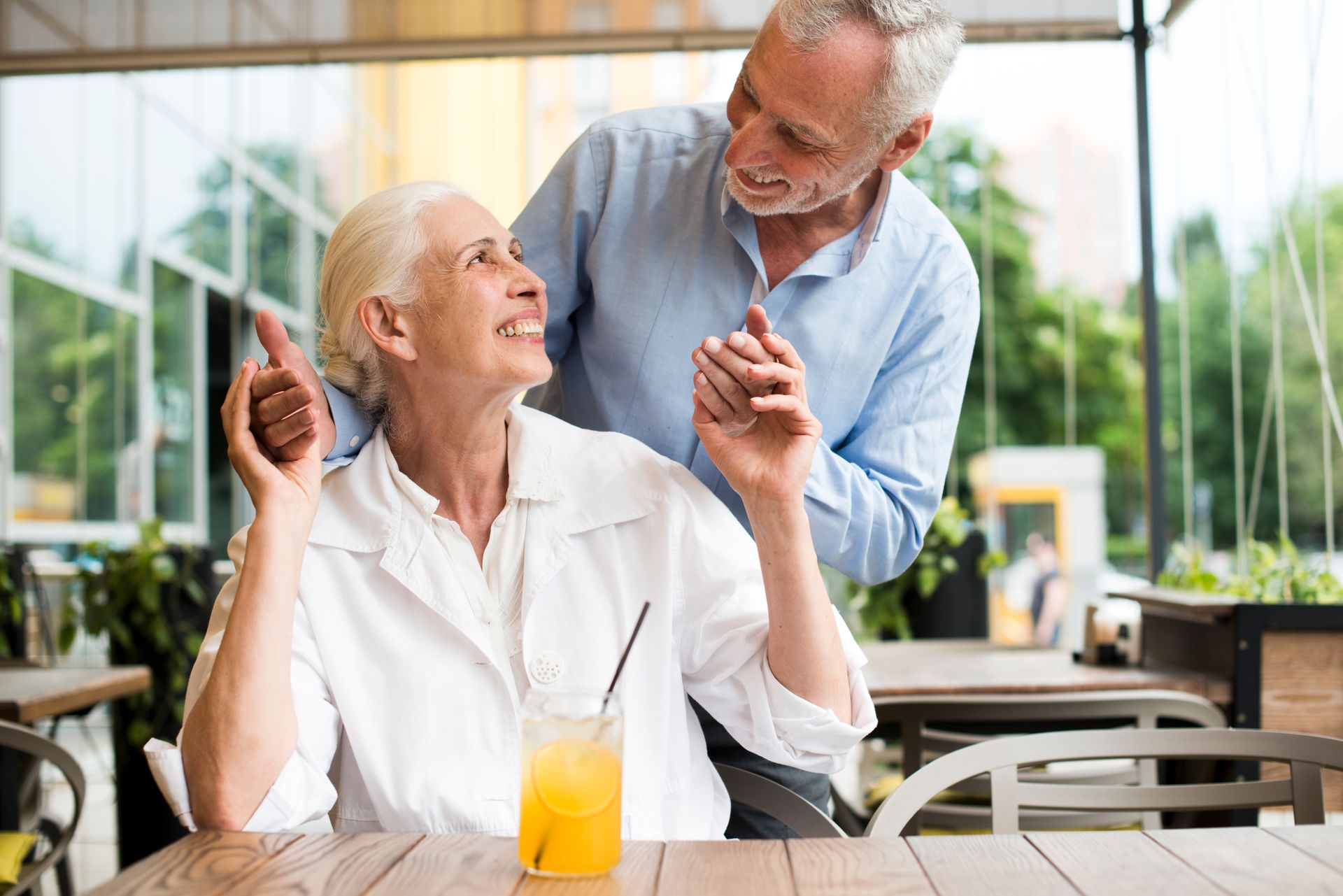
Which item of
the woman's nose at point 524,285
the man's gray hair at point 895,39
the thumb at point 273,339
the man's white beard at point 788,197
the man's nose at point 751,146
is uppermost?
the man's gray hair at point 895,39

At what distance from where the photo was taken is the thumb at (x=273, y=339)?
1365 mm

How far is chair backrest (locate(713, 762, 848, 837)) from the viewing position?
4.58 feet

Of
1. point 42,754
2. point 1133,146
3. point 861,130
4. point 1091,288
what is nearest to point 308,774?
point 42,754

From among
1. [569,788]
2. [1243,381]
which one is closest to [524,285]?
[569,788]

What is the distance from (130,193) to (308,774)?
6.95m

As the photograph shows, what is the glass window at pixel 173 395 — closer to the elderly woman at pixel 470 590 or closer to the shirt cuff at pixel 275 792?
the elderly woman at pixel 470 590

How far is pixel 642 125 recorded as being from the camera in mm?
1834

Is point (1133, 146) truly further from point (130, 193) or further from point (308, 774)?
point (130, 193)

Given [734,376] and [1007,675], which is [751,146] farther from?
[1007,675]

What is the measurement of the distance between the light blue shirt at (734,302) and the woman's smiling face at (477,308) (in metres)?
0.16

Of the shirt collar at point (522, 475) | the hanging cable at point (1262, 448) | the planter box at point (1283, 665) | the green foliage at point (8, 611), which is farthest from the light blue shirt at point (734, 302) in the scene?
the green foliage at point (8, 611)

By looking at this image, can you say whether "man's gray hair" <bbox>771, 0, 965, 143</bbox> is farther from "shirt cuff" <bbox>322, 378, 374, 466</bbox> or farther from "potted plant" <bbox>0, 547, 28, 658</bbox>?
"potted plant" <bbox>0, 547, 28, 658</bbox>

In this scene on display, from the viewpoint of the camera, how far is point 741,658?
4.76 feet

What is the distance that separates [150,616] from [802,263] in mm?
3451
